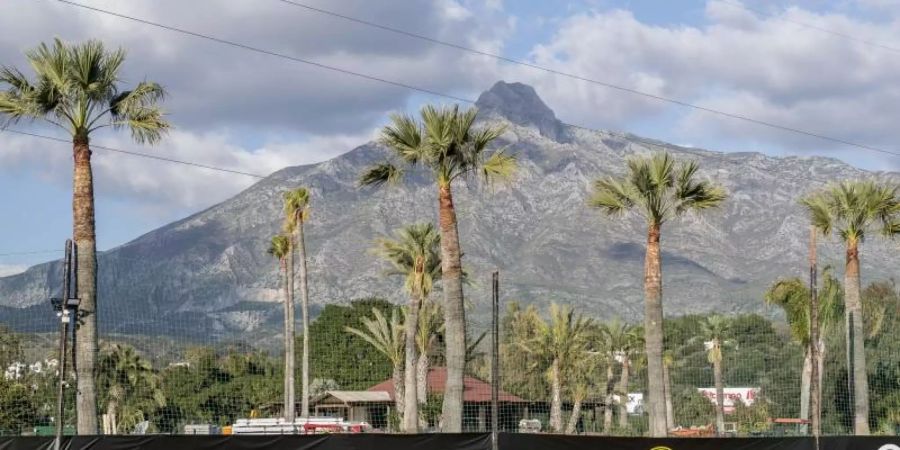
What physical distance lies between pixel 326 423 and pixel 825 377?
1359 inches

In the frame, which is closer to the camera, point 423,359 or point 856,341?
point 856,341

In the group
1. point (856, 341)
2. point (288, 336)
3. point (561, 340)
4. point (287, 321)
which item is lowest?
point (856, 341)

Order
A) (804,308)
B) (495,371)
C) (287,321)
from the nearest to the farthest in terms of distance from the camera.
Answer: (495,371)
(287,321)
(804,308)

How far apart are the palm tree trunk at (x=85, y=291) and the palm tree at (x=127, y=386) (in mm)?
45557

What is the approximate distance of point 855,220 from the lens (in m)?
40.1

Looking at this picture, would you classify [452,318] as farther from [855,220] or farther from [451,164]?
[855,220]

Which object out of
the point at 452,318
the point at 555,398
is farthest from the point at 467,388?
the point at 452,318

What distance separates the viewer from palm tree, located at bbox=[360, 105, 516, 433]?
30.2 metres

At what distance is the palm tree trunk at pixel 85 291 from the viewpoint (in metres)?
25.9

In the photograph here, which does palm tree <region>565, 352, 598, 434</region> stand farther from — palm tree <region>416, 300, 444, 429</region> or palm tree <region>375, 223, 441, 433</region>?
palm tree <region>375, 223, 441, 433</region>

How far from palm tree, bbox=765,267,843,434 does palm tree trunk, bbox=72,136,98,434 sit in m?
41.8

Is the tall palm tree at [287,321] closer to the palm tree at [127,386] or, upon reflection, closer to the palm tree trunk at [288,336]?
the palm tree trunk at [288,336]

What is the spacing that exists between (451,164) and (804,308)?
41.5 metres

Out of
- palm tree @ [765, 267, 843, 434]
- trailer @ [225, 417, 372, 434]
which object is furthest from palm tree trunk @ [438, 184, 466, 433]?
palm tree @ [765, 267, 843, 434]
